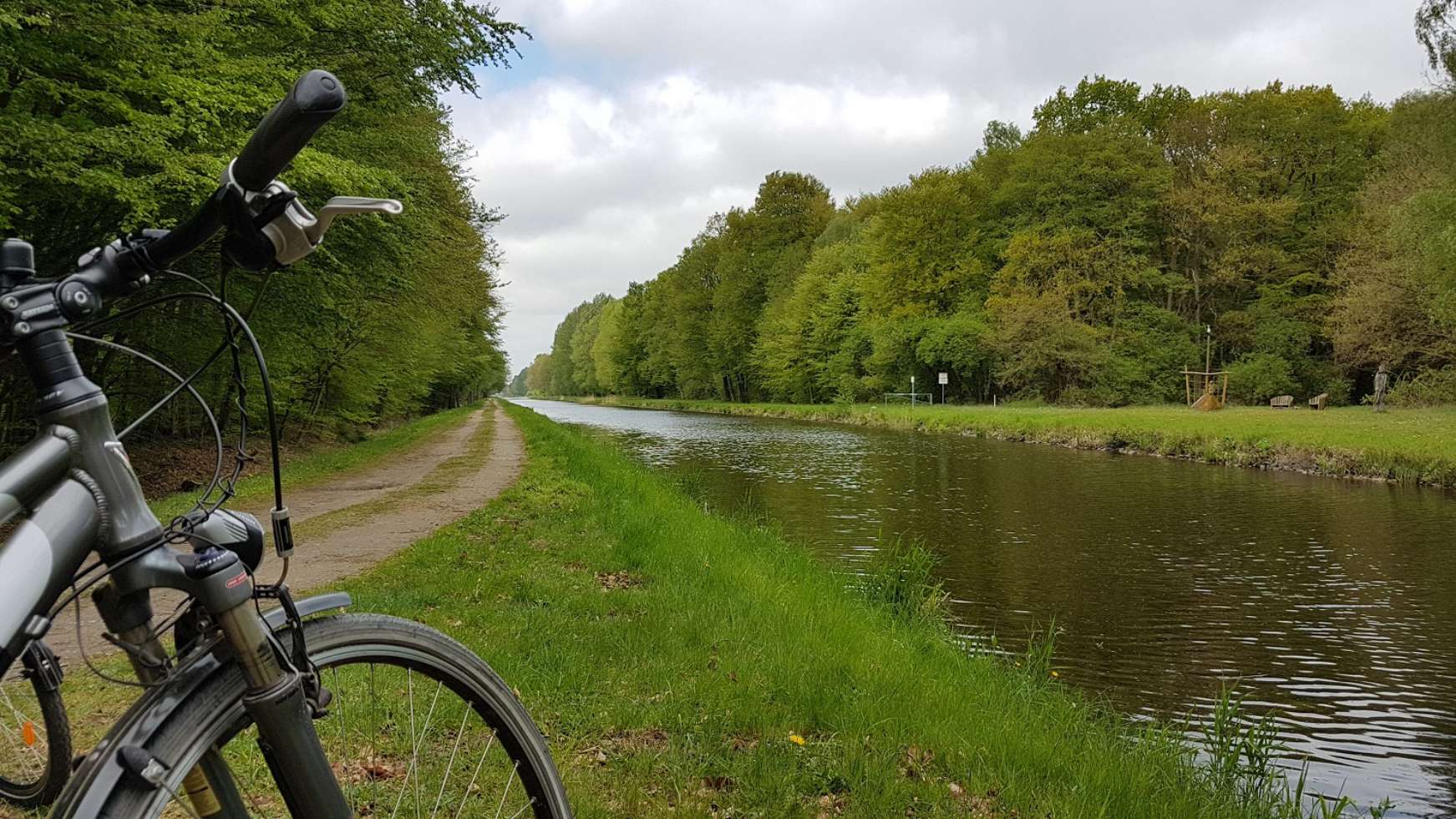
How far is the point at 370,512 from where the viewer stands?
416 inches

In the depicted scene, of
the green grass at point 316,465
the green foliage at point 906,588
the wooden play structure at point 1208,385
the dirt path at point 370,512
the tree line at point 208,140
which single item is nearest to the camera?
the dirt path at point 370,512

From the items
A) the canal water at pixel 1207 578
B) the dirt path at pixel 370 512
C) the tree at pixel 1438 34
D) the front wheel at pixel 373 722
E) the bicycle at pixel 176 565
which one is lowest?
the canal water at pixel 1207 578

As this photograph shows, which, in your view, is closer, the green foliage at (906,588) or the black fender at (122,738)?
the black fender at (122,738)

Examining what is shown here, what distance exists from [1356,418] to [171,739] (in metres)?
29.9

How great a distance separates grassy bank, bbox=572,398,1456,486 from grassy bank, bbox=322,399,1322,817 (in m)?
14.3

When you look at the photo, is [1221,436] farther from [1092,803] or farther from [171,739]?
[171,739]

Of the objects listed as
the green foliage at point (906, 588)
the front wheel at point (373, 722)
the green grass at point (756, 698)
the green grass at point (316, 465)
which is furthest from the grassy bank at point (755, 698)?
the green grass at point (316, 465)

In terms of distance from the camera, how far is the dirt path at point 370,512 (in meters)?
6.59

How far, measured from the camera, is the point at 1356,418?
2442 centimetres

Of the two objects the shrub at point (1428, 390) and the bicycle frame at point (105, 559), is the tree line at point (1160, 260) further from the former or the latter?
the bicycle frame at point (105, 559)

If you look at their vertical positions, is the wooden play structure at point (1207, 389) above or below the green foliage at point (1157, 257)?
below

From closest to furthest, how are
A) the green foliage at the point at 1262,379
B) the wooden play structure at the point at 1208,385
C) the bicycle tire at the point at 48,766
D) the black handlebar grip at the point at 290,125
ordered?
the black handlebar grip at the point at 290,125
the bicycle tire at the point at 48,766
the wooden play structure at the point at 1208,385
the green foliage at the point at 1262,379

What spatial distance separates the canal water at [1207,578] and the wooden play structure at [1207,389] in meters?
14.2

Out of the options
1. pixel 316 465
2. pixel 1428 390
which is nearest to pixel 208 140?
pixel 316 465
